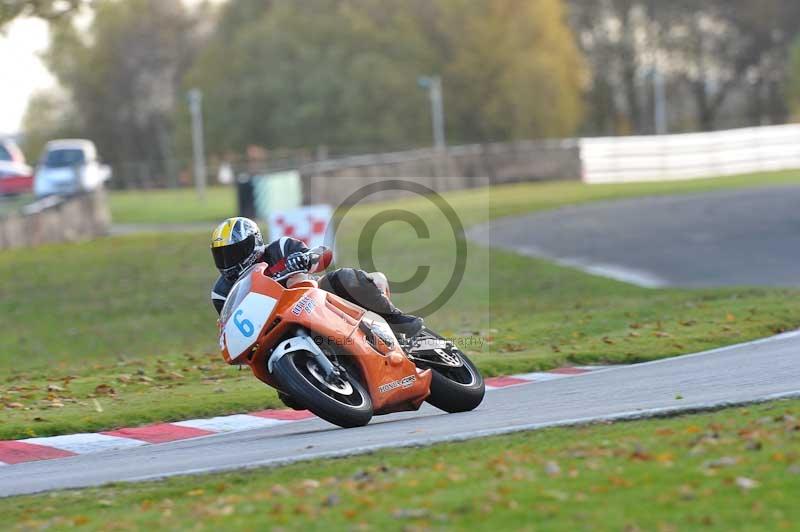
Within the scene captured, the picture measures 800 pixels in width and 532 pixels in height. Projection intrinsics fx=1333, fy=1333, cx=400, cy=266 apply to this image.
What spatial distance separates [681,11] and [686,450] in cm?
8087

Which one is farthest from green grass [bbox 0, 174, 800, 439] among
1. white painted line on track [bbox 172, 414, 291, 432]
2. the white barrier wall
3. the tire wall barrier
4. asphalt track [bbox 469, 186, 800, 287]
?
the white barrier wall

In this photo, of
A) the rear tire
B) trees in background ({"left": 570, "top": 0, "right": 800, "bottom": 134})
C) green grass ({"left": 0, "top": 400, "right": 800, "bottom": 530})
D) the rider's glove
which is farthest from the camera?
trees in background ({"left": 570, "top": 0, "right": 800, "bottom": 134})

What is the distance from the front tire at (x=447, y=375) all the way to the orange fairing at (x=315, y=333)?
287 mm

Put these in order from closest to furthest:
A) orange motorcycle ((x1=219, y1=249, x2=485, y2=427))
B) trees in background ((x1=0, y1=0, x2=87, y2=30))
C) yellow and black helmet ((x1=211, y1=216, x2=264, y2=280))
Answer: orange motorcycle ((x1=219, y1=249, x2=485, y2=427)) < yellow and black helmet ((x1=211, y1=216, x2=264, y2=280)) < trees in background ((x1=0, y1=0, x2=87, y2=30))

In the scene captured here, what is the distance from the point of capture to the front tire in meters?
9.41

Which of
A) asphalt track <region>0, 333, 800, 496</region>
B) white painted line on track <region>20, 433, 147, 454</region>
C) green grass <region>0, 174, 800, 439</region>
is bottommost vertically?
green grass <region>0, 174, 800, 439</region>

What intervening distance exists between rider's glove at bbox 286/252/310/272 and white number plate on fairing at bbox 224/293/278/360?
0.96 feet

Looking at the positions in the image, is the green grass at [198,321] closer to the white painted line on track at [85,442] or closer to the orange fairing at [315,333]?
the white painted line on track at [85,442]

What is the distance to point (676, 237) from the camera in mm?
25031

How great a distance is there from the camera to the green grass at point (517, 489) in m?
5.71

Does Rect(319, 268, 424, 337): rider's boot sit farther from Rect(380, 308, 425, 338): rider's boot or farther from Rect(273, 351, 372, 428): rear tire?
Rect(273, 351, 372, 428): rear tire

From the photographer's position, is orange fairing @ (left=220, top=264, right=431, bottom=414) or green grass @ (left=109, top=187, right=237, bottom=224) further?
green grass @ (left=109, top=187, right=237, bottom=224)

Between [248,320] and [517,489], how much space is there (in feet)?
9.73

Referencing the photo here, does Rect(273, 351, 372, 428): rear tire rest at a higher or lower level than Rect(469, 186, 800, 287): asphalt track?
higher
